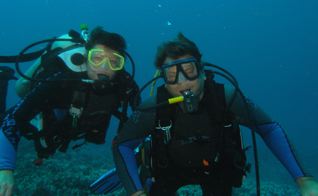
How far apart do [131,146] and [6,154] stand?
1.28 metres

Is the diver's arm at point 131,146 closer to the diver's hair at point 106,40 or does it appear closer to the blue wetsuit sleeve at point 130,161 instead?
the blue wetsuit sleeve at point 130,161

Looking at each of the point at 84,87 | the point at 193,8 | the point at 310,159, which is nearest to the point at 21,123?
the point at 84,87

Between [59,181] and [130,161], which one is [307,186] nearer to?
[130,161]

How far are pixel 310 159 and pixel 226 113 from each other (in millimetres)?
20932

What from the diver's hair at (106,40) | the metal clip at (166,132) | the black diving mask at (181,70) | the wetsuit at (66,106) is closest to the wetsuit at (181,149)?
the metal clip at (166,132)

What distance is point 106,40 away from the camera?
447 cm

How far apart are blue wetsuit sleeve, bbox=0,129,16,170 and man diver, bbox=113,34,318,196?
1.02m

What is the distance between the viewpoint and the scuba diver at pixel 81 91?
13.9ft

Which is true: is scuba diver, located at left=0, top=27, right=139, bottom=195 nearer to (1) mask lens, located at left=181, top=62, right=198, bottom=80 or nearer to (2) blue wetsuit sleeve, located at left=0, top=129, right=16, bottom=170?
(2) blue wetsuit sleeve, located at left=0, top=129, right=16, bottom=170

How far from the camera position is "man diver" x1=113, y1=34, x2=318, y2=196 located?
349 centimetres

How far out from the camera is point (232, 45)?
181625mm

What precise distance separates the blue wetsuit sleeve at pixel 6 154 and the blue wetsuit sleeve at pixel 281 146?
2.61 m

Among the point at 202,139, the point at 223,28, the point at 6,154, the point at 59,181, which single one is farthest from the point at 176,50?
the point at 223,28

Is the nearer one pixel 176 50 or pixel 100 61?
pixel 176 50
